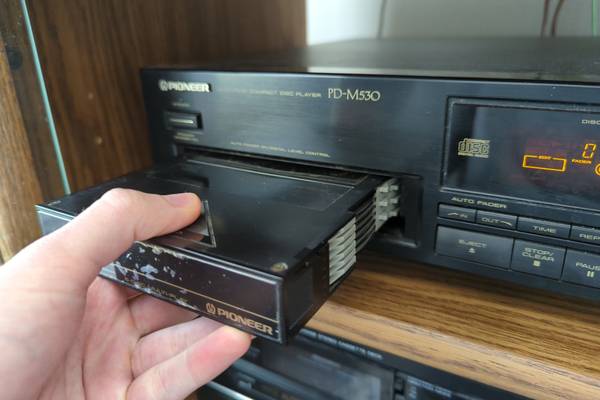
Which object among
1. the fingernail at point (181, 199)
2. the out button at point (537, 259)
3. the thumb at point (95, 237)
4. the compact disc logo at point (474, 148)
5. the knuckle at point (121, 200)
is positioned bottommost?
the out button at point (537, 259)

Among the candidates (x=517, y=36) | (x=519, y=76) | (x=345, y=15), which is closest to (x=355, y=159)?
(x=519, y=76)

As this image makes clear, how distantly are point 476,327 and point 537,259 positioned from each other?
3.1 inches

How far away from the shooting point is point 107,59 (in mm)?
592

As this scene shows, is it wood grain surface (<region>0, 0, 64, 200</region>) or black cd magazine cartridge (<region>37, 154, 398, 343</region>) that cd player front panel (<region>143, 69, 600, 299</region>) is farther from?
wood grain surface (<region>0, 0, 64, 200</region>)

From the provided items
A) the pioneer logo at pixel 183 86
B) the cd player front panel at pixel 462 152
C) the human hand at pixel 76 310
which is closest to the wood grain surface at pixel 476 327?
the cd player front panel at pixel 462 152

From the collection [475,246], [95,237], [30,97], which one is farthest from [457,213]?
[30,97]

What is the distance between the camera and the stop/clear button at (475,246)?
→ 1.39 ft

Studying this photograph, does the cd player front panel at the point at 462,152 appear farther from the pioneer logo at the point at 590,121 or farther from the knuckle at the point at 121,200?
the knuckle at the point at 121,200

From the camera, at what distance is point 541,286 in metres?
0.42

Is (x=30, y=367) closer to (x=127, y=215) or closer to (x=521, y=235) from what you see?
(x=127, y=215)

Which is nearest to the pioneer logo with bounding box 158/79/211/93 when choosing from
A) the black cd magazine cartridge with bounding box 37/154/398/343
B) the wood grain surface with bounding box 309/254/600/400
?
the black cd magazine cartridge with bounding box 37/154/398/343

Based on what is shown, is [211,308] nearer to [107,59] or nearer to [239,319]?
[239,319]

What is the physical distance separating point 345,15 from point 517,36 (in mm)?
383

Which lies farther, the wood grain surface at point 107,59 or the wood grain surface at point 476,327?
the wood grain surface at point 107,59
